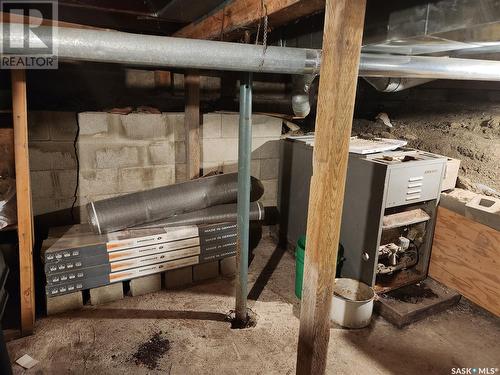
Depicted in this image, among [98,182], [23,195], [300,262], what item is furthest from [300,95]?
[23,195]

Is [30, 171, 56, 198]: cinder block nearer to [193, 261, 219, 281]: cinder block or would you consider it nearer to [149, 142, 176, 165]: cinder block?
[149, 142, 176, 165]: cinder block

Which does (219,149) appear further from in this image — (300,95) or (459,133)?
(459,133)

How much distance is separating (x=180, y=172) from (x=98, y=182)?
2.40ft

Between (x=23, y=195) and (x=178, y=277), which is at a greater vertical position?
(x=23, y=195)

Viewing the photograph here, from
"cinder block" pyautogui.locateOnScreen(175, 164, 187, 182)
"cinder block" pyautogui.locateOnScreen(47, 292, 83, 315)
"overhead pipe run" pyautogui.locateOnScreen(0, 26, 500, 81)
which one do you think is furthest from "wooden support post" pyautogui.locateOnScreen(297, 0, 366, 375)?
"cinder block" pyautogui.locateOnScreen(175, 164, 187, 182)

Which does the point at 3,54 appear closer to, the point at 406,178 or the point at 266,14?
the point at 266,14

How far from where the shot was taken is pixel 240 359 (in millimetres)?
2215

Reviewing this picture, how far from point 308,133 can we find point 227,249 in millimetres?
1592

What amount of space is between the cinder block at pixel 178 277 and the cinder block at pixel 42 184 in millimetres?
1185

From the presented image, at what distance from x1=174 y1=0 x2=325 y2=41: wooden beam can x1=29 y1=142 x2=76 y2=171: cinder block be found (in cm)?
140

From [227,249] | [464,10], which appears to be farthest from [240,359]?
[464,10]

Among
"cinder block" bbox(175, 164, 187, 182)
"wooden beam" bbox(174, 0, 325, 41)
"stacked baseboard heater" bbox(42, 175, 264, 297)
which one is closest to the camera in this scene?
"wooden beam" bbox(174, 0, 325, 41)

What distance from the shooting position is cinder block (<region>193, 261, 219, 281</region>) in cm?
304

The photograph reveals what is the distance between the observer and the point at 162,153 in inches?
128
